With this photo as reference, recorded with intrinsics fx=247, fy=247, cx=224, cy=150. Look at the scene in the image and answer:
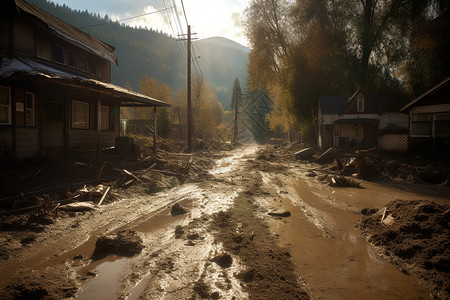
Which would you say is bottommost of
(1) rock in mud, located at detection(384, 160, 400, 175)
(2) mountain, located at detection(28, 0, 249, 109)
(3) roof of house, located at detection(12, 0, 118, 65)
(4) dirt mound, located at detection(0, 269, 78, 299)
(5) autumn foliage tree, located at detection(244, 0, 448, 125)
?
(4) dirt mound, located at detection(0, 269, 78, 299)

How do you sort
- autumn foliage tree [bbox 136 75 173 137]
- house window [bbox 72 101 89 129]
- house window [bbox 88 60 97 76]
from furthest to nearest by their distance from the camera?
autumn foliage tree [bbox 136 75 173 137] → house window [bbox 88 60 97 76] → house window [bbox 72 101 89 129]

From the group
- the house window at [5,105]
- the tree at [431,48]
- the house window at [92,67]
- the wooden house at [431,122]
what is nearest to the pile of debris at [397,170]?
the wooden house at [431,122]

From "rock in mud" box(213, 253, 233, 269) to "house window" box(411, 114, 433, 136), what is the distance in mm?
19312

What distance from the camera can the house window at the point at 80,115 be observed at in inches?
537

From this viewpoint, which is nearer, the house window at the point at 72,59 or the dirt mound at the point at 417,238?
the dirt mound at the point at 417,238

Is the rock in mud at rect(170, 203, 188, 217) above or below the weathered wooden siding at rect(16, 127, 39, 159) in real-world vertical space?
below

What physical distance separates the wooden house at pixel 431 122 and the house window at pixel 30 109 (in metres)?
22.0

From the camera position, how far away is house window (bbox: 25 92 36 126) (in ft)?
34.9

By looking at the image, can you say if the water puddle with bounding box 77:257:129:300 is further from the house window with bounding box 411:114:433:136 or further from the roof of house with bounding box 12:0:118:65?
the house window with bounding box 411:114:433:136

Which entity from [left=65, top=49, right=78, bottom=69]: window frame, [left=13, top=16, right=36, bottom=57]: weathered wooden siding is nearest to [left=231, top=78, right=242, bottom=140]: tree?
[left=65, top=49, right=78, bottom=69]: window frame

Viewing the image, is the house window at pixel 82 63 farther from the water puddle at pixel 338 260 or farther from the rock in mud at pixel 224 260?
the rock in mud at pixel 224 260

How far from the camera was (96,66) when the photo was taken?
1639 cm

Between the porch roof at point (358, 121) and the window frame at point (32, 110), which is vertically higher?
the porch roof at point (358, 121)

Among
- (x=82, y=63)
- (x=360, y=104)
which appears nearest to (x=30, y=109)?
(x=82, y=63)
